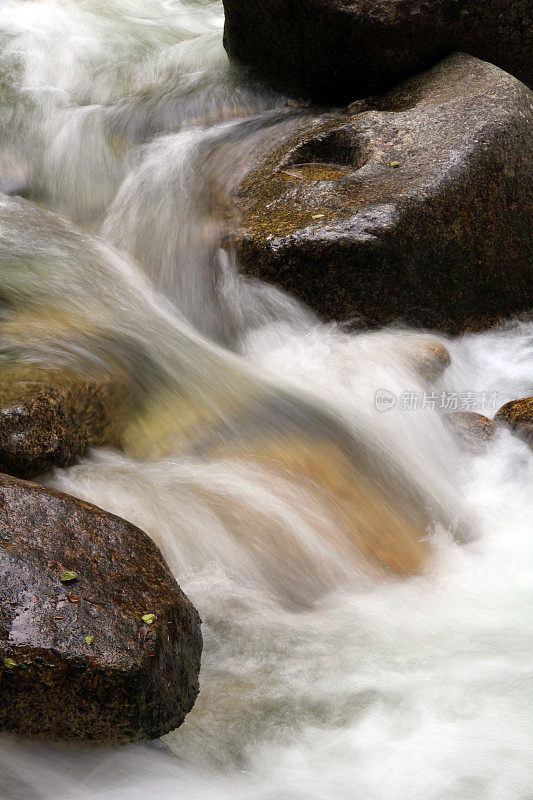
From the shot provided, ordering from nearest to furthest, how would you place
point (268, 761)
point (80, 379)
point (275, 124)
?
point (268, 761)
point (80, 379)
point (275, 124)

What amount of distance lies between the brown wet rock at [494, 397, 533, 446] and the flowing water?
0.33 feet

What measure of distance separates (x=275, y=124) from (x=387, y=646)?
500 cm

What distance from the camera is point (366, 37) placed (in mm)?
6457

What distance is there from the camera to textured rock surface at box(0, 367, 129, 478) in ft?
10.4

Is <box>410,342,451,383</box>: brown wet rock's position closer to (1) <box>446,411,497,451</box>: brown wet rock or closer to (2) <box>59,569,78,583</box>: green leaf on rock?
(1) <box>446,411,497,451</box>: brown wet rock

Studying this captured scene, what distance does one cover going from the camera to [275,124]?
22.1 feet

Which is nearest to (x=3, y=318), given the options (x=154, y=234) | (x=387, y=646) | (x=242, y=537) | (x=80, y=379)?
(x=80, y=379)

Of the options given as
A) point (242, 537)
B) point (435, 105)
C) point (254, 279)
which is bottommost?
point (242, 537)

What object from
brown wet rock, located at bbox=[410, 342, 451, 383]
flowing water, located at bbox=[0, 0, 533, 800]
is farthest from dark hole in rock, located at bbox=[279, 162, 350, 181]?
brown wet rock, located at bbox=[410, 342, 451, 383]

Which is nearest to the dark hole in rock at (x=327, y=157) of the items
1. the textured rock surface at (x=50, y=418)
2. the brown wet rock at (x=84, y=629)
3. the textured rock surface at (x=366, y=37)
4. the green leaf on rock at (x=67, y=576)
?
the textured rock surface at (x=366, y=37)

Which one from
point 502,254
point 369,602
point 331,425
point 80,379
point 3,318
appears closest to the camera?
point 369,602

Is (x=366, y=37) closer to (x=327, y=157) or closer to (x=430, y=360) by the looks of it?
(x=327, y=157)

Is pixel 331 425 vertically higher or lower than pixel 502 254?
lower

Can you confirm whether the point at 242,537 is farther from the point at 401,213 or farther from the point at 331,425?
the point at 401,213
